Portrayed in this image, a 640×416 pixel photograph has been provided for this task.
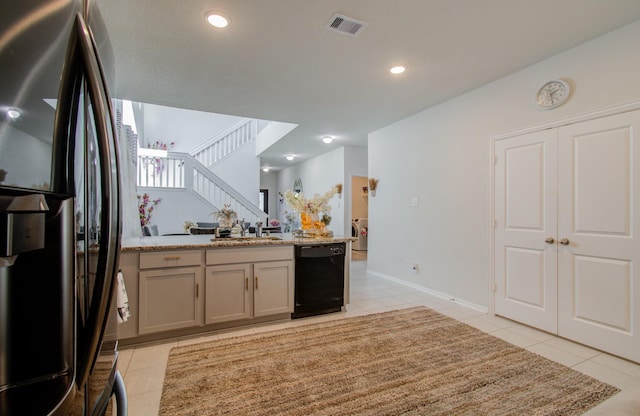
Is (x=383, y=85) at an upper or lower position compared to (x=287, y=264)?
upper

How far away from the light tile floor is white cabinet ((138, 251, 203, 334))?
0.20m

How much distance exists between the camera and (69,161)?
0.54m

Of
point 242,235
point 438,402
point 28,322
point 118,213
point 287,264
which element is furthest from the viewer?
point 242,235

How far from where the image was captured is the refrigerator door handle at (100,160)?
527 millimetres

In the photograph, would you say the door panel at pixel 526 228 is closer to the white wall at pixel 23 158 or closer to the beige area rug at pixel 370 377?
the beige area rug at pixel 370 377

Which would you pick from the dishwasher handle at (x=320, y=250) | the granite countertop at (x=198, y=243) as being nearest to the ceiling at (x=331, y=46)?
the granite countertop at (x=198, y=243)

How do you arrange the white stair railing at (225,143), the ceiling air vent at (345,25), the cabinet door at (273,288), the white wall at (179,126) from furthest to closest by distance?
the white wall at (179,126)
the white stair railing at (225,143)
the cabinet door at (273,288)
the ceiling air vent at (345,25)

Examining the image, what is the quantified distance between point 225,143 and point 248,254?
5675 mm

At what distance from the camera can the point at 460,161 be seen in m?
3.85

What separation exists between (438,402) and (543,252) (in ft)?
6.52

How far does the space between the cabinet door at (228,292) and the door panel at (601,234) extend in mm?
2993

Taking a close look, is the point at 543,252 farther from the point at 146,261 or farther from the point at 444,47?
the point at 146,261

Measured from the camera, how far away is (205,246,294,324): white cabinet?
286 cm

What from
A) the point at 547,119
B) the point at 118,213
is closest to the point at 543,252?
the point at 547,119
